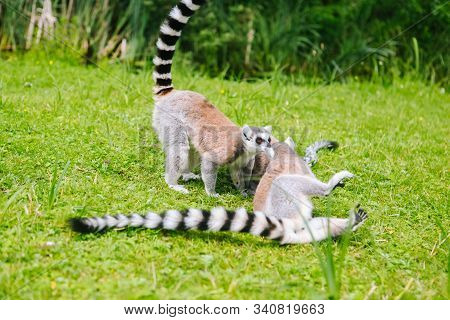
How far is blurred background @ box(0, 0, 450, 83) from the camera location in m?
8.55

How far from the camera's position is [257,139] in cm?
426

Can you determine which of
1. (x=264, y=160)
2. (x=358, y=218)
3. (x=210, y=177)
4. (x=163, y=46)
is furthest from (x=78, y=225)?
(x=163, y=46)

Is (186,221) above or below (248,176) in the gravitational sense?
below

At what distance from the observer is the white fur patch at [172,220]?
10.1 ft

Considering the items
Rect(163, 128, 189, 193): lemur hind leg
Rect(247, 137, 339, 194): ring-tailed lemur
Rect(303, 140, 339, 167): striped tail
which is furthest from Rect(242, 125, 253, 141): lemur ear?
Rect(303, 140, 339, 167): striped tail

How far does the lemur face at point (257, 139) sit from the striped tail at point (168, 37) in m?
1.00

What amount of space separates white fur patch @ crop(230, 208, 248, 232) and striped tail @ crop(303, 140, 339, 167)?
1.85 metres

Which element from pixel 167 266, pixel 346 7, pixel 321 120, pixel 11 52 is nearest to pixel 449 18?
pixel 346 7

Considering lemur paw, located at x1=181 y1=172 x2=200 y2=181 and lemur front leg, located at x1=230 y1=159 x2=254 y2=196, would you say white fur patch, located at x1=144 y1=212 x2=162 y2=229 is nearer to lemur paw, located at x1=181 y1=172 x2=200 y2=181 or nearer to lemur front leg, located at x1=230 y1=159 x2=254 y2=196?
lemur front leg, located at x1=230 y1=159 x2=254 y2=196

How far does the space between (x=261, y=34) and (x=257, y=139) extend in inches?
221

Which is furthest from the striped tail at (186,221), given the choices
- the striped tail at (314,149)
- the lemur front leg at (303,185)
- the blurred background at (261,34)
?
the blurred background at (261,34)

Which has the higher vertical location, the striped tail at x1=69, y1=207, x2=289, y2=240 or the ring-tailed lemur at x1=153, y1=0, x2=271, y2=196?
the ring-tailed lemur at x1=153, y1=0, x2=271, y2=196

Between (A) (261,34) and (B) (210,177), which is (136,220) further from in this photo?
(A) (261,34)
